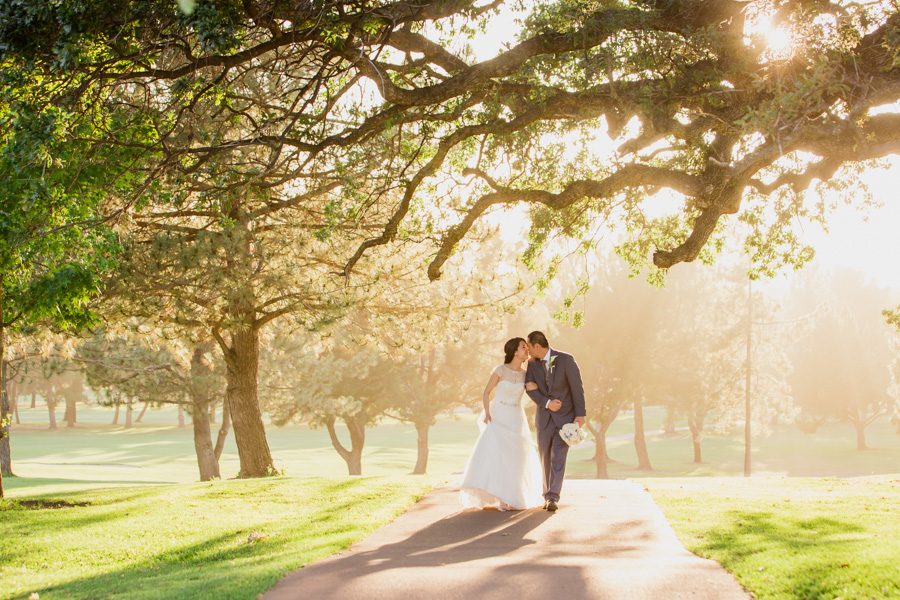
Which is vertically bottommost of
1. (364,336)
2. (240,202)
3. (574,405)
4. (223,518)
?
(223,518)

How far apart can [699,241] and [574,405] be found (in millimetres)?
3224

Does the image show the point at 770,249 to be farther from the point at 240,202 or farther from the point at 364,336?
the point at 240,202

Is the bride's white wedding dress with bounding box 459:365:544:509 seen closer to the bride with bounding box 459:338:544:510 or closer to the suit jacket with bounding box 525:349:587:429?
the bride with bounding box 459:338:544:510

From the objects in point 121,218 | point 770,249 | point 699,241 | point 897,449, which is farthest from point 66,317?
point 897,449

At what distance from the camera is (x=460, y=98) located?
1164 centimetres

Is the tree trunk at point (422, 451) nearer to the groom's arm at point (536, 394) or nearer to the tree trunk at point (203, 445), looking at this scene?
the tree trunk at point (203, 445)

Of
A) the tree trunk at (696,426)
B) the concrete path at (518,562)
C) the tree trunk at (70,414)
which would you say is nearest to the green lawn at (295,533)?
the concrete path at (518,562)

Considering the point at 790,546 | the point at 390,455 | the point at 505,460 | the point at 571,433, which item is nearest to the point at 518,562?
the point at 790,546

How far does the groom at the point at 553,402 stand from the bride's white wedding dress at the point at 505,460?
0.19 meters

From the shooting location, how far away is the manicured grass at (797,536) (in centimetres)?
532

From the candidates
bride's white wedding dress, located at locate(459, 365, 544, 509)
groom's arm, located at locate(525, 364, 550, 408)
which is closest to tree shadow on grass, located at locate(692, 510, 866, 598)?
bride's white wedding dress, located at locate(459, 365, 544, 509)

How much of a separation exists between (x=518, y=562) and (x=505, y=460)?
10.4 ft

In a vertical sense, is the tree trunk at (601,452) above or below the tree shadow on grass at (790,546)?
below

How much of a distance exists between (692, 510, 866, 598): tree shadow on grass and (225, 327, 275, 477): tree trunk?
36.6 feet
